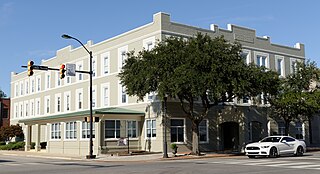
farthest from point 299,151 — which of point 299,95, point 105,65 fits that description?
point 105,65

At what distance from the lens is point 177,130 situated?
3572 cm

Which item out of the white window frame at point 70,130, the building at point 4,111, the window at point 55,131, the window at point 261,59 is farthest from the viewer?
the building at point 4,111

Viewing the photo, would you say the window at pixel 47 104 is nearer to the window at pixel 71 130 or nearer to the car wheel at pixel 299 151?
the window at pixel 71 130

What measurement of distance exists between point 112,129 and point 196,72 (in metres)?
11.1

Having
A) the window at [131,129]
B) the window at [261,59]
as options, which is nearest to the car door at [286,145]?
the window at [131,129]

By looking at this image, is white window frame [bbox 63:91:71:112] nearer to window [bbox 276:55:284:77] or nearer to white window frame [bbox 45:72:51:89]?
white window frame [bbox 45:72:51:89]

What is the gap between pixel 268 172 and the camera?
17.0 meters

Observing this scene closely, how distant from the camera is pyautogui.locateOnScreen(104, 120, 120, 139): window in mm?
35875

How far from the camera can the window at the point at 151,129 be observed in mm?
35978

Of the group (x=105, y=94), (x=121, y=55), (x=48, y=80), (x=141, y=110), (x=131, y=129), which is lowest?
(x=131, y=129)

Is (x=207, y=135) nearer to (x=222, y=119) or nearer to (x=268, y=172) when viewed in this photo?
(x=222, y=119)

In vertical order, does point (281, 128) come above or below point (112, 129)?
below

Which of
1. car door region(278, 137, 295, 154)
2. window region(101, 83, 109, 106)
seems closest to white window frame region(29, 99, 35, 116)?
window region(101, 83, 109, 106)

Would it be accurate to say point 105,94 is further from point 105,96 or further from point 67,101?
point 67,101
